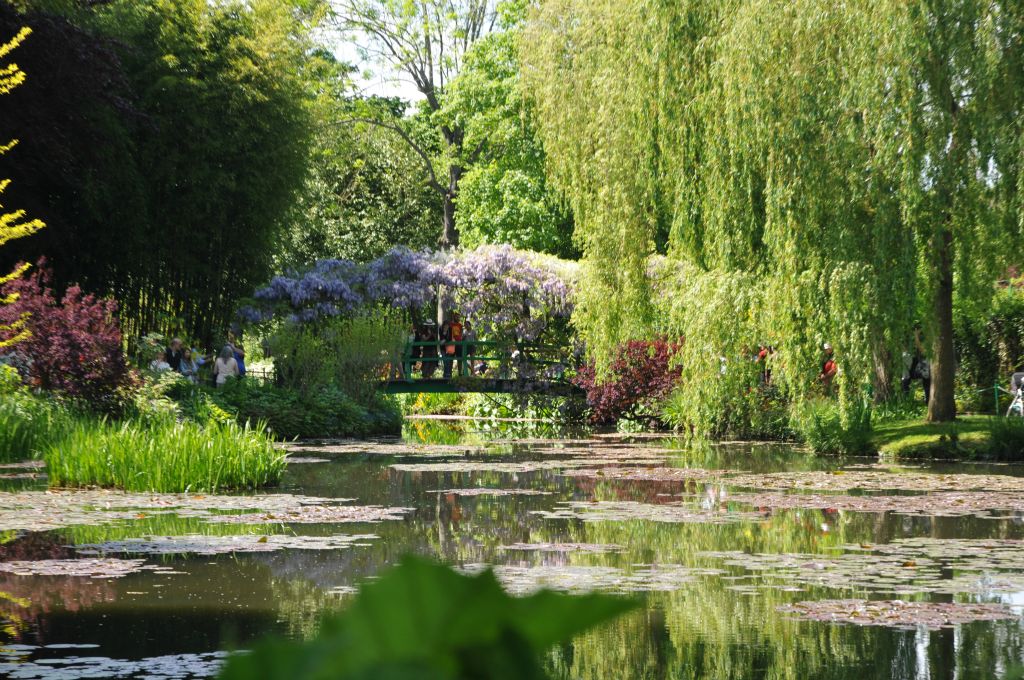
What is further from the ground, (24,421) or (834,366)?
(834,366)

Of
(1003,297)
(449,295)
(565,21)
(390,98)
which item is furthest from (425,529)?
(390,98)

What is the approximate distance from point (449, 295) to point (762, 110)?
58.0ft

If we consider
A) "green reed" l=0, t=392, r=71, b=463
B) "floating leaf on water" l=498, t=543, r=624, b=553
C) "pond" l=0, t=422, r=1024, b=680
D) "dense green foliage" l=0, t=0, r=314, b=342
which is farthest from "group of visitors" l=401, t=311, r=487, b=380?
"floating leaf on water" l=498, t=543, r=624, b=553

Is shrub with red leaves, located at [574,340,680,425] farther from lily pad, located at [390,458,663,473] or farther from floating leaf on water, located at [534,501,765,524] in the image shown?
floating leaf on water, located at [534,501,765,524]

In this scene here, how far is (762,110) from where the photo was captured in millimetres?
15000

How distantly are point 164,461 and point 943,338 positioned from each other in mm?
10452

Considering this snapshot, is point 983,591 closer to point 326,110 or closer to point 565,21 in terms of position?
point 565,21

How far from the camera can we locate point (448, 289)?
32000 mm

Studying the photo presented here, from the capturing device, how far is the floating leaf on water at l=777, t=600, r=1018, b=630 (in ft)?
22.0

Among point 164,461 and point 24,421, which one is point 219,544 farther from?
point 24,421

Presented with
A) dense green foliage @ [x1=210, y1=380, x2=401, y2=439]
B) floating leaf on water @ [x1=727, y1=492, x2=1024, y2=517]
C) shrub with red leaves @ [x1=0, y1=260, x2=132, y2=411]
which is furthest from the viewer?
dense green foliage @ [x1=210, y1=380, x2=401, y2=439]


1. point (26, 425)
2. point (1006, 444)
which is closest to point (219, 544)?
point (26, 425)

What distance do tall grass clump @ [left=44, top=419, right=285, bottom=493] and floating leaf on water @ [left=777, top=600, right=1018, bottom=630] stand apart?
7.43m

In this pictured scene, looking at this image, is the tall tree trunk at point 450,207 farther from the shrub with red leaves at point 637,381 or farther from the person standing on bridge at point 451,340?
the shrub with red leaves at point 637,381
